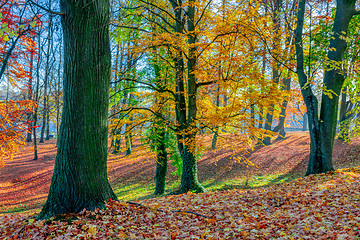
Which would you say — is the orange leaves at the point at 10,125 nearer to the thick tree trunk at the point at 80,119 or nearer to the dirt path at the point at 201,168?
the dirt path at the point at 201,168

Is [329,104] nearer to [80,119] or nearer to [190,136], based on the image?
[190,136]

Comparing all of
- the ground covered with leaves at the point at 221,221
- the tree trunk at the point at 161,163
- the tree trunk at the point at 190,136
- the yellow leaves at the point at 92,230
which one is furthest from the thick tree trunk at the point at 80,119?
the tree trunk at the point at 161,163

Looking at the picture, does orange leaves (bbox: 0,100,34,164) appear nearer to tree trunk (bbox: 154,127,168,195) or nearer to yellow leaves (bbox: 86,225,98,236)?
tree trunk (bbox: 154,127,168,195)

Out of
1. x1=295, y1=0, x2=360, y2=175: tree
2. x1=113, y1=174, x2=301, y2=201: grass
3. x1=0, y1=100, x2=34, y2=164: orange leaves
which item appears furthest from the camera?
x1=113, y1=174, x2=301, y2=201: grass

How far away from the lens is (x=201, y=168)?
540 inches

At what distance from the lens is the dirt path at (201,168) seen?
10.9m

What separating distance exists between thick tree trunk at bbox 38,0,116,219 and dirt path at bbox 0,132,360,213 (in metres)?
5.76

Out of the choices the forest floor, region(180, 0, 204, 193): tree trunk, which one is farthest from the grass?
the forest floor

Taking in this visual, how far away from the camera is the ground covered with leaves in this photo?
2.89 metres

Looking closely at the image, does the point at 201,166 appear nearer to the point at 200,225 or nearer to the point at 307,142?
the point at 307,142

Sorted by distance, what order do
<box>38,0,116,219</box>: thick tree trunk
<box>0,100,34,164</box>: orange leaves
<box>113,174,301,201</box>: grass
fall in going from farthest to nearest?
<box>113,174,301,201</box>: grass → <box>0,100,34,164</box>: orange leaves → <box>38,0,116,219</box>: thick tree trunk

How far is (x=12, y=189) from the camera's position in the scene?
1307 centimetres

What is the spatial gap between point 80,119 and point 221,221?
2903 millimetres

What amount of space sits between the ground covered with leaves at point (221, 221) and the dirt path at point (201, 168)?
18.3 ft
